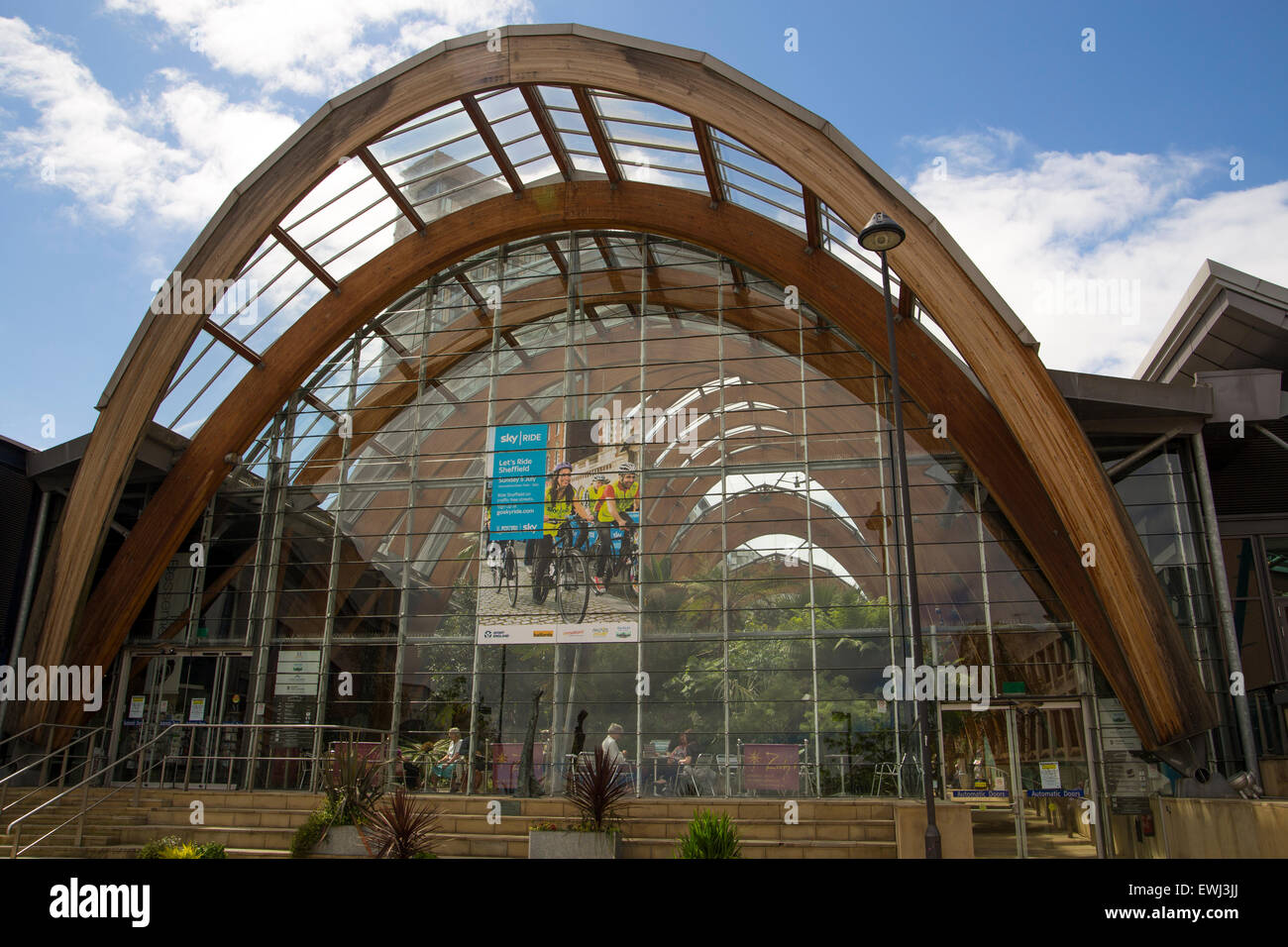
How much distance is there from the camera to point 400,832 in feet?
39.5

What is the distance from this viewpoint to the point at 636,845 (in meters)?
13.1

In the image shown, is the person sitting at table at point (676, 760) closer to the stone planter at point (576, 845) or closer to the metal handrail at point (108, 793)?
the stone planter at point (576, 845)

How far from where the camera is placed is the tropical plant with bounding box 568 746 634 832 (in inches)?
511

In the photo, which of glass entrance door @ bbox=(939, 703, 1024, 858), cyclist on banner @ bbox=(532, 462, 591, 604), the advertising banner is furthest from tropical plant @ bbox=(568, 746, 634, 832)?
glass entrance door @ bbox=(939, 703, 1024, 858)

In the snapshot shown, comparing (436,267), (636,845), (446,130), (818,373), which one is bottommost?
(636,845)

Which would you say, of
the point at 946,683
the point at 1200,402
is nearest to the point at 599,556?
the point at 946,683

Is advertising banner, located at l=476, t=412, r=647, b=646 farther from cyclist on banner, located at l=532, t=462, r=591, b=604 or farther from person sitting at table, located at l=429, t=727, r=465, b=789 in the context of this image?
person sitting at table, located at l=429, t=727, r=465, b=789

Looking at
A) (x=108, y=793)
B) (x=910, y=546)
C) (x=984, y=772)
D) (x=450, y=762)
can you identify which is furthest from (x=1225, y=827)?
(x=108, y=793)

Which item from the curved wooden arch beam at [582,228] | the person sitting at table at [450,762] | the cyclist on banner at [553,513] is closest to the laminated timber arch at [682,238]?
the curved wooden arch beam at [582,228]

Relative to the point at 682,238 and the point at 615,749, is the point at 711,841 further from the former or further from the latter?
the point at 682,238

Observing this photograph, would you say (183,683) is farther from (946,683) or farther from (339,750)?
(946,683)

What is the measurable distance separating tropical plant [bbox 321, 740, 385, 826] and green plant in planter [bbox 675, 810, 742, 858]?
459 centimetres

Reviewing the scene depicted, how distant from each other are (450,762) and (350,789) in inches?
157
